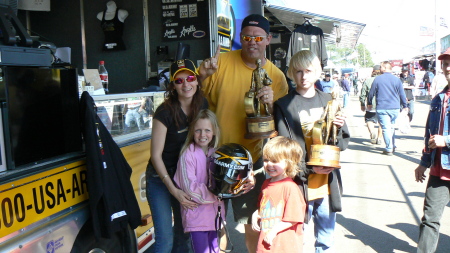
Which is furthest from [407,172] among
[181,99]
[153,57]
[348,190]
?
[181,99]

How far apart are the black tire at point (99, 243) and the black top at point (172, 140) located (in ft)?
2.00

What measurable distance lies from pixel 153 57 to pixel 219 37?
3.80ft

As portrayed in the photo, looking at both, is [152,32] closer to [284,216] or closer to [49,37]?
[49,37]

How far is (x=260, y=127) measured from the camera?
310cm

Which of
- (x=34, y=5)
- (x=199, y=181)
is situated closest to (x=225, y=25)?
(x=34, y=5)

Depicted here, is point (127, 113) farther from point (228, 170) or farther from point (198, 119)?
point (228, 170)

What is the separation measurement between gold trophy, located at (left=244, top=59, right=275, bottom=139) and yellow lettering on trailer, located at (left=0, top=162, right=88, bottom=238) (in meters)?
1.19

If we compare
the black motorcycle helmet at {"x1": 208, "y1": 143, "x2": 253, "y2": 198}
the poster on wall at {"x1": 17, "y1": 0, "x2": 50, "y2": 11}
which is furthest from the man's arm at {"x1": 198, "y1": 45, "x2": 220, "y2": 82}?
the poster on wall at {"x1": 17, "y1": 0, "x2": 50, "y2": 11}

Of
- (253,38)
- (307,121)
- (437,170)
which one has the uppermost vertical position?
(253,38)

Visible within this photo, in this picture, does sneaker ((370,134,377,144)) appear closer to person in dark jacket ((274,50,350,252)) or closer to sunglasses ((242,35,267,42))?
person in dark jacket ((274,50,350,252))

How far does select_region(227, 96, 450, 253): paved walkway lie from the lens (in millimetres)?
4788

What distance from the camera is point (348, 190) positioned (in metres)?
6.94

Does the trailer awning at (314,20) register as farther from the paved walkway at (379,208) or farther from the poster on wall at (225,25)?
the paved walkway at (379,208)

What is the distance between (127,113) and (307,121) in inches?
70.1
